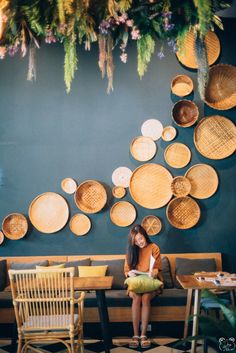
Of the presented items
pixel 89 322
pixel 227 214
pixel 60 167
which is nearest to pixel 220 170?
pixel 227 214

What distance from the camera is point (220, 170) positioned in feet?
18.6

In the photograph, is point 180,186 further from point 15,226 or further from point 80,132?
point 15,226

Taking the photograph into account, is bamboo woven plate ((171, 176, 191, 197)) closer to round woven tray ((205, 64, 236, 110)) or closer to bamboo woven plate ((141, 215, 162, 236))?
bamboo woven plate ((141, 215, 162, 236))

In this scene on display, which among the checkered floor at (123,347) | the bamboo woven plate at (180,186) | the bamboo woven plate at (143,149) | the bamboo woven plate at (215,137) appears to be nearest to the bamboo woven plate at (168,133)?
the bamboo woven plate at (143,149)

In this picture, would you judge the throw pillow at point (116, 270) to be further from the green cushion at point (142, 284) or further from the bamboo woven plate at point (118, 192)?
the bamboo woven plate at point (118, 192)

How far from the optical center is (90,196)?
568 cm

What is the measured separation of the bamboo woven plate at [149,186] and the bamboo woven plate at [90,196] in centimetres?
41

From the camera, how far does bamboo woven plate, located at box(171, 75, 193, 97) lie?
18.7 feet

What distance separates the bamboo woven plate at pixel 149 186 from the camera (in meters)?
5.62

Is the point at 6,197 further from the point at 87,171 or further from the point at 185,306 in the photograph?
the point at 185,306

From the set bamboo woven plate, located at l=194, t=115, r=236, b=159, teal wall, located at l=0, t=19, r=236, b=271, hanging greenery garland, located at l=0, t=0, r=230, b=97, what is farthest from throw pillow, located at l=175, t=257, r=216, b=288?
hanging greenery garland, located at l=0, t=0, r=230, b=97

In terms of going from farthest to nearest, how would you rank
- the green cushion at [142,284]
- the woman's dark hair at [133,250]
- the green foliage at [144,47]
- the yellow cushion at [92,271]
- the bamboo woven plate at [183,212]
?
the bamboo woven plate at [183,212] → the yellow cushion at [92,271] → the woman's dark hair at [133,250] → the green cushion at [142,284] → the green foliage at [144,47]

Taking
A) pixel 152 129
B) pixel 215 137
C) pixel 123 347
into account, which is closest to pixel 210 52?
pixel 215 137

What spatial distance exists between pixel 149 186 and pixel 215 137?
43.4 inches
